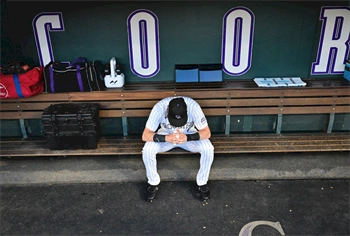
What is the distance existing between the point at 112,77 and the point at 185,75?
984mm

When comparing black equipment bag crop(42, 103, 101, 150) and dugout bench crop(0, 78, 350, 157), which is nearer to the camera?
black equipment bag crop(42, 103, 101, 150)

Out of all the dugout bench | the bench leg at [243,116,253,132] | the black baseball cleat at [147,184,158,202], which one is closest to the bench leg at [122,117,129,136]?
the dugout bench

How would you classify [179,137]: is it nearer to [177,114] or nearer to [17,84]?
[177,114]

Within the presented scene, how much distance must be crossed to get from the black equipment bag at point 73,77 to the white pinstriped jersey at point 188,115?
980mm

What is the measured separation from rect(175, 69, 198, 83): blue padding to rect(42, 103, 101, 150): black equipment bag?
1.20 metres

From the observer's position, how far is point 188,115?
4.24 meters

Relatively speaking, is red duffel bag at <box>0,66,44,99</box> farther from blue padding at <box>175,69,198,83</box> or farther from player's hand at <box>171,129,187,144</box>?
player's hand at <box>171,129,187,144</box>

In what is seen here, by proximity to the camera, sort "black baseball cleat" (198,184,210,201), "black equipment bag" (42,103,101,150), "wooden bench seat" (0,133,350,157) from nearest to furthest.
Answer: "black baseball cleat" (198,184,210,201) → "black equipment bag" (42,103,101,150) → "wooden bench seat" (0,133,350,157)

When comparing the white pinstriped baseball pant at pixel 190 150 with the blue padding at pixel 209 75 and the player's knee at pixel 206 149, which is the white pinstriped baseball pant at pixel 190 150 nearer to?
the player's knee at pixel 206 149

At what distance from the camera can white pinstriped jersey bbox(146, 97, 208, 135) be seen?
4.15m

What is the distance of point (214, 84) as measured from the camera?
15.9ft

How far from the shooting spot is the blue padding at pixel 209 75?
15.9 ft

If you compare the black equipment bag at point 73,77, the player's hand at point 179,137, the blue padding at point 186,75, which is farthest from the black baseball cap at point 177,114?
the black equipment bag at point 73,77

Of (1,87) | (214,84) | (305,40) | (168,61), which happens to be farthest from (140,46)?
(305,40)
